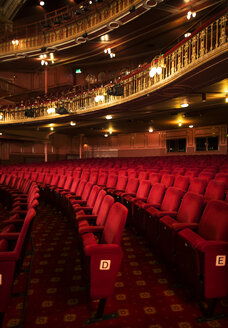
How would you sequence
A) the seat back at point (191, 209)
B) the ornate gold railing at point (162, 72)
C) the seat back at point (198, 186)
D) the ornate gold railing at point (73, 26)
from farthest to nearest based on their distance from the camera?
the ornate gold railing at point (73, 26), the ornate gold railing at point (162, 72), the seat back at point (198, 186), the seat back at point (191, 209)

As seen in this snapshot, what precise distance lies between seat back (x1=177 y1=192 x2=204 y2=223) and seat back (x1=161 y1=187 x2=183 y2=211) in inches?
6.1

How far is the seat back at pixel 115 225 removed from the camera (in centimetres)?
148

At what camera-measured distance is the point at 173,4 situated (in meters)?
6.65

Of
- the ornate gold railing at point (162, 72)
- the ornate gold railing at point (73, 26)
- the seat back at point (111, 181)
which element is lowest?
the seat back at point (111, 181)

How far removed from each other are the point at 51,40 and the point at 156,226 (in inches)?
423

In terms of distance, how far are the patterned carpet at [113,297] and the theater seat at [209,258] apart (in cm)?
17

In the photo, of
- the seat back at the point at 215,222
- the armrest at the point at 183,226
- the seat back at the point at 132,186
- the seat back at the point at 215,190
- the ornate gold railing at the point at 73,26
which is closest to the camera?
the seat back at the point at 215,222

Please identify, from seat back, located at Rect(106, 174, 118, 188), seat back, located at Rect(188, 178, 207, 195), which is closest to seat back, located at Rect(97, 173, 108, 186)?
seat back, located at Rect(106, 174, 118, 188)

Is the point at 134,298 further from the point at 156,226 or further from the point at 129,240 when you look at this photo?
the point at 129,240

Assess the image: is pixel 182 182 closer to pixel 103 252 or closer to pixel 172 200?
pixel 172 200

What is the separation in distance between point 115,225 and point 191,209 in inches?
29.4

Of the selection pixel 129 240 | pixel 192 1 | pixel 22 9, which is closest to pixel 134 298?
pixel 129 240

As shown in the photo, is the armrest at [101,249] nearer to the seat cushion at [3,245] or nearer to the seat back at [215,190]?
the seat cushion at [3,245]

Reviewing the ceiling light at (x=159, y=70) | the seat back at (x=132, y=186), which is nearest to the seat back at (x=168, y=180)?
the seat back at (x=132, y=186)
